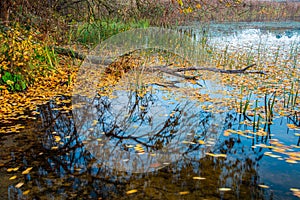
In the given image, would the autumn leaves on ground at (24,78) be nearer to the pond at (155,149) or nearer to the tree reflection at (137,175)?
the pond at (155,149)

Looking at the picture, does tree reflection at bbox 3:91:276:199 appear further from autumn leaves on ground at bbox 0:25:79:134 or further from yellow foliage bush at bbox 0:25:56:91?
yellow foliage bush at bbox 0:25:56:91

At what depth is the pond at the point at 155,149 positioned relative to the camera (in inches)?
88.2

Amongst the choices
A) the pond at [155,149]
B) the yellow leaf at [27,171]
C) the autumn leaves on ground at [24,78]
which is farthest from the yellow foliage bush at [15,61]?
the yellow leaf at [27,171]

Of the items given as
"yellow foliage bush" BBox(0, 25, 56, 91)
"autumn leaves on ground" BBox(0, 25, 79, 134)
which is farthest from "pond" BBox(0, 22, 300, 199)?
"yellow foliage bush" BBox(0, 25, 56, 91)

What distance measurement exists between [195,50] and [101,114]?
346 cm

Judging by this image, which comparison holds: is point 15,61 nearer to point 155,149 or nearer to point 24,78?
point 24,78

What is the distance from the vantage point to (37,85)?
4.96 m

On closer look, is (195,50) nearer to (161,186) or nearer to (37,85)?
(37,85)

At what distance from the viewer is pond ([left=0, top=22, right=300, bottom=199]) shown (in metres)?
2.24

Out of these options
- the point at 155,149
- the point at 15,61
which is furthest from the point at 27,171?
the point at 15,61

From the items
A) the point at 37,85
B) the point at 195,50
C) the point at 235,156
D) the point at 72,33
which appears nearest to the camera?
the point at 235,156

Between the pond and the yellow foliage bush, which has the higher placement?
the yellow foliage bush

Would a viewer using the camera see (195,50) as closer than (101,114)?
No

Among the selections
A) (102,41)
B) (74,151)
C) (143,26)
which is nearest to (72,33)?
(102,41)
